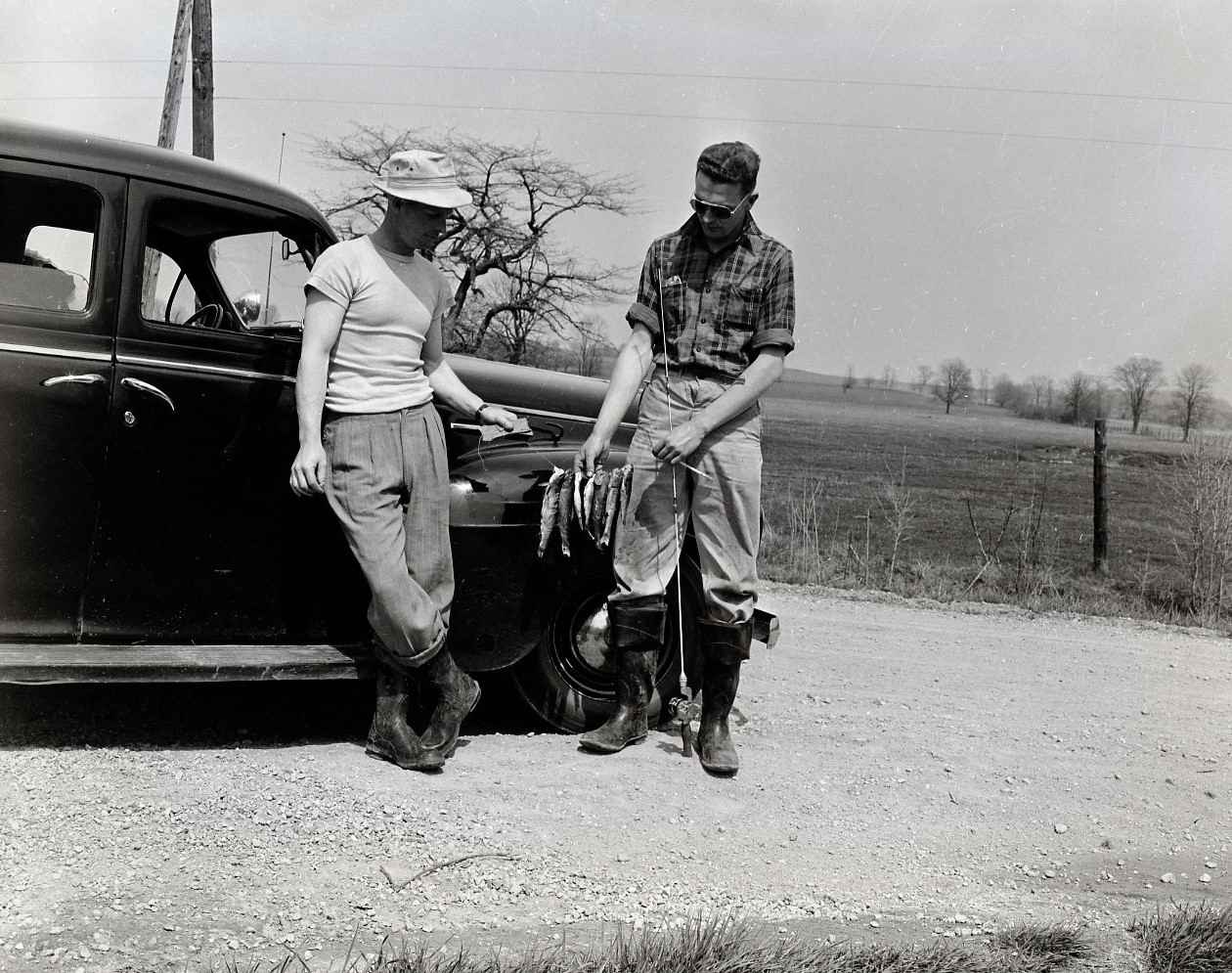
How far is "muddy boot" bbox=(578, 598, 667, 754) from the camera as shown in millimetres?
4430

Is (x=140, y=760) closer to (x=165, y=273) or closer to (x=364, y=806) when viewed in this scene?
(x=364, y=806)

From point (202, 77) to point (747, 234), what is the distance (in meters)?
10.0

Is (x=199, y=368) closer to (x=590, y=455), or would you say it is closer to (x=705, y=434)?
(x=590, y=455)

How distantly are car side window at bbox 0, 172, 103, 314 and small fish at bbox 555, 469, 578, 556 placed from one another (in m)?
1.83

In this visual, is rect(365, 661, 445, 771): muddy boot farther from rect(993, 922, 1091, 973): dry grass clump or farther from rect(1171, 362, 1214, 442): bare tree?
rect(1171, 362, 1214, 442): bare tree

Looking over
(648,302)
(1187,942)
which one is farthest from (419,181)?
(1187,942)

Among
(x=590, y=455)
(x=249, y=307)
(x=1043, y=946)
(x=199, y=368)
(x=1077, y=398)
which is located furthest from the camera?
(x=1077, y=398)

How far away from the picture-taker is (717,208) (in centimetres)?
425

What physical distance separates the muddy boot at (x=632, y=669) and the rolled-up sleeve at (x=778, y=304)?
3.63 feet

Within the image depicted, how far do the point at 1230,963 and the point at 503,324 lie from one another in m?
16.2

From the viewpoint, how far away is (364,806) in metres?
3.76

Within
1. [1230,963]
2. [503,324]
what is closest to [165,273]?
[1230,963]

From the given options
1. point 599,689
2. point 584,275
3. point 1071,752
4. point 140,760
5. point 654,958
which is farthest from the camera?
point 584,275

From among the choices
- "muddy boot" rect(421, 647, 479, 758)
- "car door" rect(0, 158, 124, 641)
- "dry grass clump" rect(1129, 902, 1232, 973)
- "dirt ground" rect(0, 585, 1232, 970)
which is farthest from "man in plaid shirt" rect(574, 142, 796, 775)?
"car door" rect(0, 158, 124, 641)
